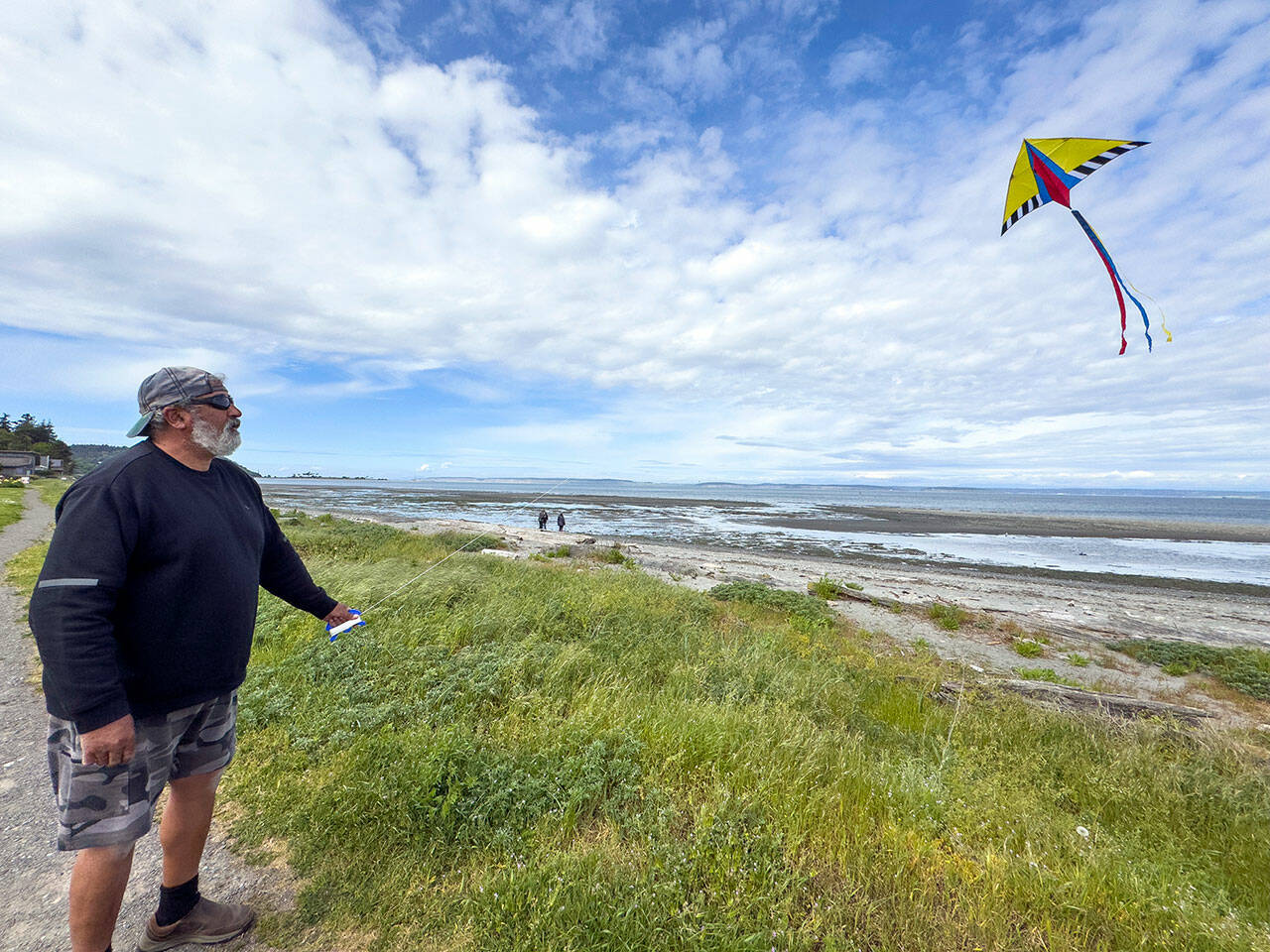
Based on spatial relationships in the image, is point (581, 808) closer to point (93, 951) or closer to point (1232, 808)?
point (93, 951)

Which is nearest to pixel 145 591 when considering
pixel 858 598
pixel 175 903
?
pixel 175 903

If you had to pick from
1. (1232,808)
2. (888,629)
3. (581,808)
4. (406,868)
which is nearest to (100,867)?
(406,868)

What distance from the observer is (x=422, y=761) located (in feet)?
11.4

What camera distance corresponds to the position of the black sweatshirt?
6.22ft

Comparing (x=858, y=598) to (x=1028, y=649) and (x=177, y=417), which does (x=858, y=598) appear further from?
(x=177, y=417)

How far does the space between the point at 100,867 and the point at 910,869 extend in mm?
4006

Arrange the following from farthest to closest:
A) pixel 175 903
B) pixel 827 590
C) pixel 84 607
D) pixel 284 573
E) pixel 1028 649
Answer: pixel 827 590 < pixel 1028 649 < pixel 284 573 < pixel 175 903 < pixel 84 607

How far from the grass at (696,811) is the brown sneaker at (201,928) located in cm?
20

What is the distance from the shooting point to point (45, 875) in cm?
295

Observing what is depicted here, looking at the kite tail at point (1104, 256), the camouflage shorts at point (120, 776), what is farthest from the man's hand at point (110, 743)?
the kite tail at point (1104, 256)

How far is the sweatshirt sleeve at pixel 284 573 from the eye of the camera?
3.04 meters

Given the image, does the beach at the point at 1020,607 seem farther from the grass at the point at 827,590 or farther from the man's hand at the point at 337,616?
the man's hand at the point at 337,616

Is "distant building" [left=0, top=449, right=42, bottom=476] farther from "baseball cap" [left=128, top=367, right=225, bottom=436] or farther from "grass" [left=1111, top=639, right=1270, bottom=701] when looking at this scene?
"grass" [left=1111, top=639, right=1270, bottom=701]

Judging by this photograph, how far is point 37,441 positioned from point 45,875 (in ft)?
356
